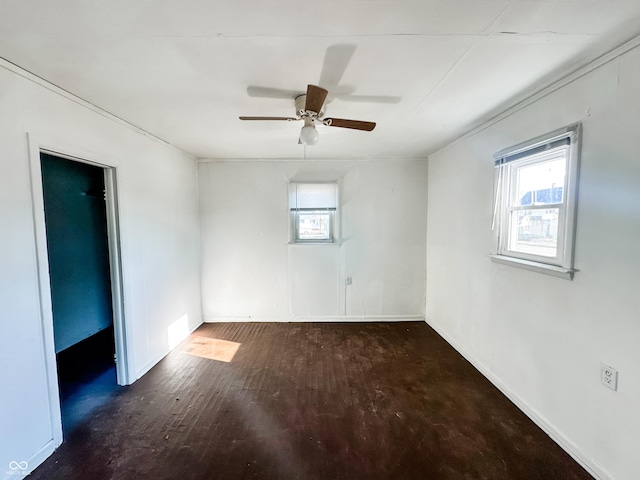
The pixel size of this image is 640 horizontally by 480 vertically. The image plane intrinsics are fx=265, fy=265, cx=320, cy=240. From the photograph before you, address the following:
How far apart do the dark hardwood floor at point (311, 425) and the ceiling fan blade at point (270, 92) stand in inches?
96.1

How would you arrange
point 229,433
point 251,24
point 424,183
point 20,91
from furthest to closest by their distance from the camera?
point 424,183 → point 229,433 → point 20,91 → point 251,24

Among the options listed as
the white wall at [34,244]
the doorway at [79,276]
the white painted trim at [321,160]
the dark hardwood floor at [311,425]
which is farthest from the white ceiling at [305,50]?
the dark hardwood floor at [311,425]

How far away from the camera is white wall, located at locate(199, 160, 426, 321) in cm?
393

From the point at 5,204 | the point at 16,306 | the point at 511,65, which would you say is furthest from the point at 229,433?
the point at 511,65

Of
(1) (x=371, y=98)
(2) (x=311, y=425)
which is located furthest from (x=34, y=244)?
(1) (x=371, y=98)

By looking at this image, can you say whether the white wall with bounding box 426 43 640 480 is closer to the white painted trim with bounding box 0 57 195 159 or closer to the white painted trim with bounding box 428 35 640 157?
the white painted trim with bounding box 428 35 640 157

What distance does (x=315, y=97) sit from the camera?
5.42 feet

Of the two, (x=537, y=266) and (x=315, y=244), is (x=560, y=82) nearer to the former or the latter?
(x=537, y=266)

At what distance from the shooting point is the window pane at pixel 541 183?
6.19 ft

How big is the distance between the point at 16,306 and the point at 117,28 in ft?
5.35

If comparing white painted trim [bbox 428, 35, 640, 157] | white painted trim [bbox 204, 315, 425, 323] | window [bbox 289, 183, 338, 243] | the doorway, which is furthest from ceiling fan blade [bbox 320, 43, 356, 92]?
white painted trim [bbox 204, 315, 425, 323]

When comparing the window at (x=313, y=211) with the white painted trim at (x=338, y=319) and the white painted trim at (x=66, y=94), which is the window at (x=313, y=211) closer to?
the white painted trim at (x=338, y=319)

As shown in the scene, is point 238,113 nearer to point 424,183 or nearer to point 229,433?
point 229,433

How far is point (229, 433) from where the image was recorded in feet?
6.31
